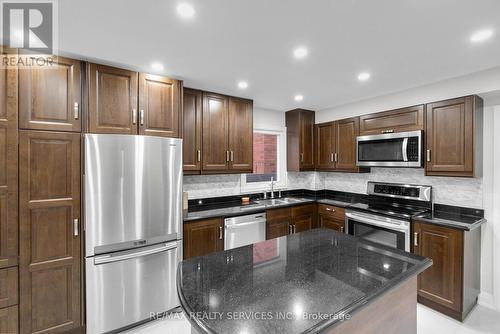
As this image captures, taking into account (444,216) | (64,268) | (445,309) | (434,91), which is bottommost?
(445,309)

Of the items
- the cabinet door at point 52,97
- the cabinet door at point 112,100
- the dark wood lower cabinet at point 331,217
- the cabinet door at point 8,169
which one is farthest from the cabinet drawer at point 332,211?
the cabinet door at point 8,169

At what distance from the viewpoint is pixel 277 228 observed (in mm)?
3373

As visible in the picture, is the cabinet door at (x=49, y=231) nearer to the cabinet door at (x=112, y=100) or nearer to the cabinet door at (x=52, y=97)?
the cabinet door at (x=52, y=97)

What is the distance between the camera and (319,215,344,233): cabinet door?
3408 millimetres

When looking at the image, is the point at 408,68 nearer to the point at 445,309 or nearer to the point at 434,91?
the point at 434,91

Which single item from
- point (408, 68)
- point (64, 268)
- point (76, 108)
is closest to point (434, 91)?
point (408, 68)

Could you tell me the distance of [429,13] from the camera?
145 centimetres

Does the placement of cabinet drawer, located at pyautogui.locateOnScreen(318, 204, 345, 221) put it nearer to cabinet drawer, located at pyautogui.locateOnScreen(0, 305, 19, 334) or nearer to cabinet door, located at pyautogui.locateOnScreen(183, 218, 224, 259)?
cabinet door, located at pyautogui.locateOnScreen(183, 218, 224, 259)

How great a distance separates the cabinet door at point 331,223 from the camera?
3408mm

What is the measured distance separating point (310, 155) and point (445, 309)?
2.59m

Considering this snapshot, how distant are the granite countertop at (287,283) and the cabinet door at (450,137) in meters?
1.66

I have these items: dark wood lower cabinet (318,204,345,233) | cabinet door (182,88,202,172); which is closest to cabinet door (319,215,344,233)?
dark wood lower cabinet (318,204,345,233)

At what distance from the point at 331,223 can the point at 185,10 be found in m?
3.27

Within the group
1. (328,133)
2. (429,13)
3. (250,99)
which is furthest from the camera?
(328,133)
